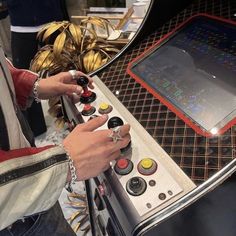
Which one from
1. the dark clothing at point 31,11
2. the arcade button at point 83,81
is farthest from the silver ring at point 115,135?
the dark clothing at point 31,11

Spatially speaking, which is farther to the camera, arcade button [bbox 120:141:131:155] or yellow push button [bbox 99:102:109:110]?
yellow push button [bbox 99:102:109:110]

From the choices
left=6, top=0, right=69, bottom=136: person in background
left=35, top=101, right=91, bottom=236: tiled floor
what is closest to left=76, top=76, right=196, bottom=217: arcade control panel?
left=35, top=101, right=91, bottom=236: tiled floor

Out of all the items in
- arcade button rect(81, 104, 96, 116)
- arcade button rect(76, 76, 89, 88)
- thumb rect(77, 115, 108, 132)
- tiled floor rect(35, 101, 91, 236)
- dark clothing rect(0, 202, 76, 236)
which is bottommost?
tiled floor rect(35, 101, 91, 236)

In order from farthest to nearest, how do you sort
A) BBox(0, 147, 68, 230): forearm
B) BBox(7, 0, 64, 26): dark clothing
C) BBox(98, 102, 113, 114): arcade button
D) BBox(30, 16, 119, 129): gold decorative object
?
1. BBox(7, 0, 64, 26): dark clothing
2. BBox(30, 16, 119, 129): gold decorative object
3. BBox(98, 102, 113, 114): arcade button
4. BBox(0, 147, 68, 230): forearm

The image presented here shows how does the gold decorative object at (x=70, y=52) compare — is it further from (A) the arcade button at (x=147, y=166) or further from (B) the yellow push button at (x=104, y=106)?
(A) the arcade button at (x=147, y=166)

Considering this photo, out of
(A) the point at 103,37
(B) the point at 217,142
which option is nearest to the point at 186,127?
(B) the point at 217,142

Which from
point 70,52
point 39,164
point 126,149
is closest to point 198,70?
point 126,149

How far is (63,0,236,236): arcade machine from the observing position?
589mm

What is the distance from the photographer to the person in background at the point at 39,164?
0.57 m

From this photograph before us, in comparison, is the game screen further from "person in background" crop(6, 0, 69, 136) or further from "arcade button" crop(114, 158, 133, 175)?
"person in background" crop(6, 0, 69, 136)

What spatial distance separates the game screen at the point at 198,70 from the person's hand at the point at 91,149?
16 centimetres

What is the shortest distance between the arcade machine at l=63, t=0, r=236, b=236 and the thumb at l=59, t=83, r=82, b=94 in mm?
18

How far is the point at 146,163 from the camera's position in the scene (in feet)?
2.12

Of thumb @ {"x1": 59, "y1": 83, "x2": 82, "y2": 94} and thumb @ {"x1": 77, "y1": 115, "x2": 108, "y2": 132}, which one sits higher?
thumb @ {"x1": 77, "y1": 115, "x2": 108, "y2": 132}
